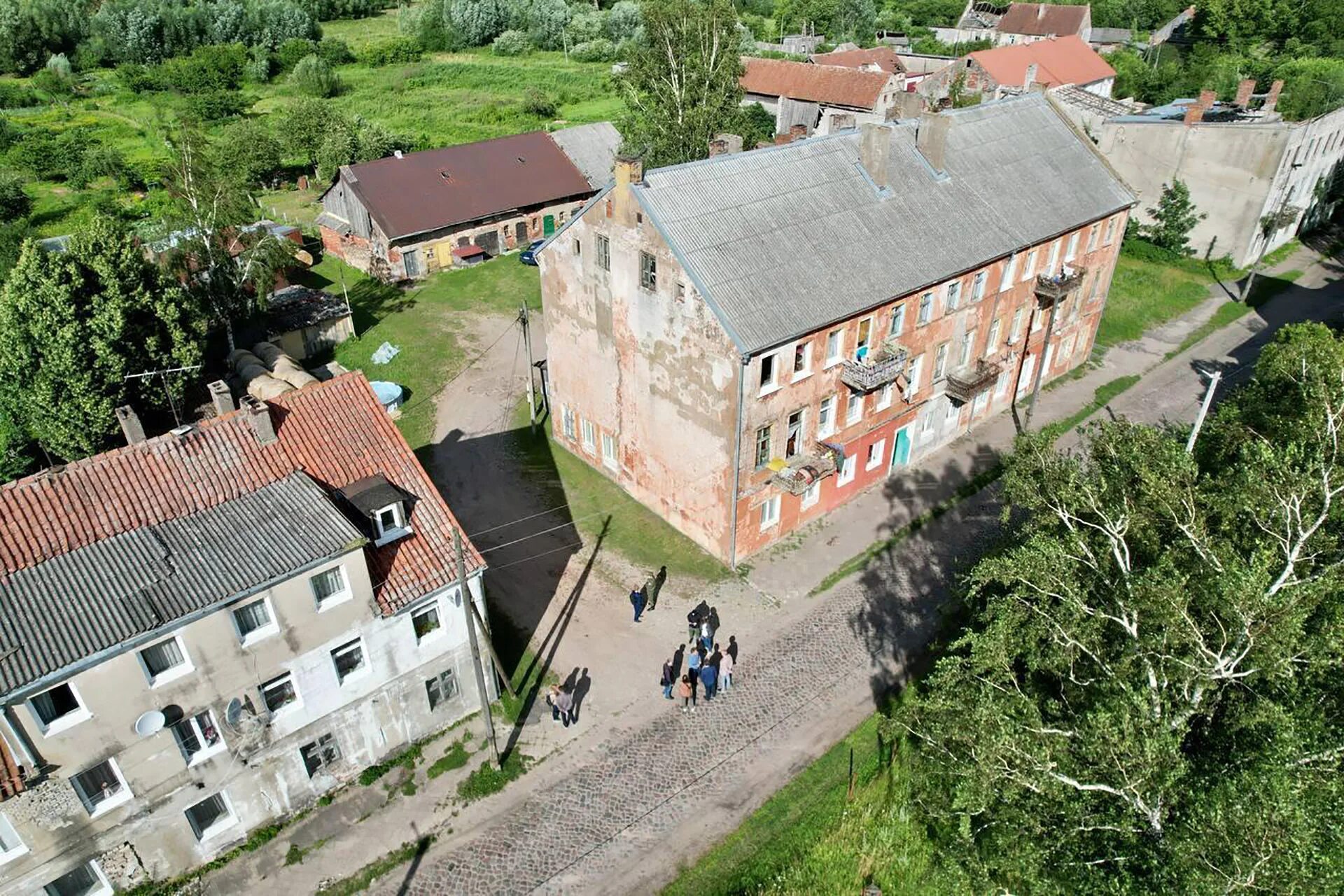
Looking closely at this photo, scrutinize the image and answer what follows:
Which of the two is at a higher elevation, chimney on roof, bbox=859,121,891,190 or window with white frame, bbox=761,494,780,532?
chimney on roof, bbox=859,121,891,190

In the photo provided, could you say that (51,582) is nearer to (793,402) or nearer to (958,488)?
(793,402)

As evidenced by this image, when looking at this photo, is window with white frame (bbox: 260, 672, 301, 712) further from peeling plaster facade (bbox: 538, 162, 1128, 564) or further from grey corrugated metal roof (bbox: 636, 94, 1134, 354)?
grey corrugated metal roof (bbox: 636, 94, 1134, 354)

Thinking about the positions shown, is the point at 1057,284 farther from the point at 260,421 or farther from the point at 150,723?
the point at 150,723

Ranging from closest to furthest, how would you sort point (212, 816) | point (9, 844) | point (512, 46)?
point (9, 844) → point (212, 816) → point (512, 46)

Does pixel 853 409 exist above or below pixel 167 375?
above

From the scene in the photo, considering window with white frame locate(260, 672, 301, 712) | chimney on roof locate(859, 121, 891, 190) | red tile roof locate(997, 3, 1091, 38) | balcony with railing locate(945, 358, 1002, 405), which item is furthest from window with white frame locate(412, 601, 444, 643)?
red tile roof locate(997, 3, 1091, 38)

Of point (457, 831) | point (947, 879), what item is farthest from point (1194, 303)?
point (457, 831)

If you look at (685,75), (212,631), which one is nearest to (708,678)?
(212,631)
